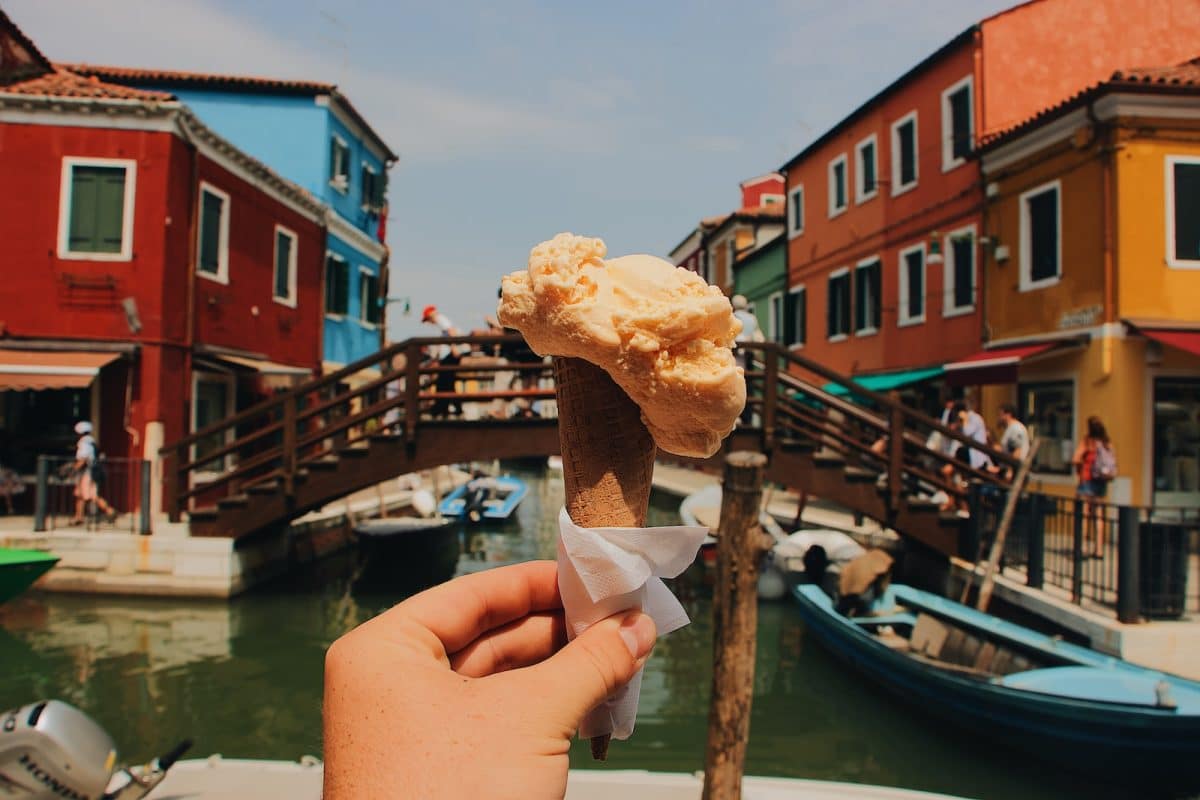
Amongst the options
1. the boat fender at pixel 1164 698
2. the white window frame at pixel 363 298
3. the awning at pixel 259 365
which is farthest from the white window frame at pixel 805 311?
the boat fender at pixel 1164 698

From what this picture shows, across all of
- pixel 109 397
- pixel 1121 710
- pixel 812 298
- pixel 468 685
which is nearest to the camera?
pixel 468 685

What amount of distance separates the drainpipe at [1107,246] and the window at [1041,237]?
99cm

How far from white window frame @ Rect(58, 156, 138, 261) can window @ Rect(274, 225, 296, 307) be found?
400 cm

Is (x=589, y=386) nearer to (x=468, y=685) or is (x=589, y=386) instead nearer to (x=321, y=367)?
(x=468, y=685)

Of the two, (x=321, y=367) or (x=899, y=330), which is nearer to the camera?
(x=899, y=330)

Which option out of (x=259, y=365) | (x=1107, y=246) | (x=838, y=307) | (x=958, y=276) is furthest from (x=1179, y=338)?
(x=259, y=365)

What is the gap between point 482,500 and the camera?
21125 millimetres

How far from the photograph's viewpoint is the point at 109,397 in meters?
12.0

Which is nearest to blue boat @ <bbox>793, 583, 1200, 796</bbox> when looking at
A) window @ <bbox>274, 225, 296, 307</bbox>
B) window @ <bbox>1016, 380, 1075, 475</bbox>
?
window @ <bbox>1016, 380, 1075, 475</bbox>

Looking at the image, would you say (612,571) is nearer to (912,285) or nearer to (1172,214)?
(1172,214)

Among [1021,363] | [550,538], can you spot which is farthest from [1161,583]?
[550,538]

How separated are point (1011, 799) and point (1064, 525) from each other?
389cm

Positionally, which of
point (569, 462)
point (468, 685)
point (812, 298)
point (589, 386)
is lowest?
point (468, 685)

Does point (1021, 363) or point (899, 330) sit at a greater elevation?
point (899, 330)
